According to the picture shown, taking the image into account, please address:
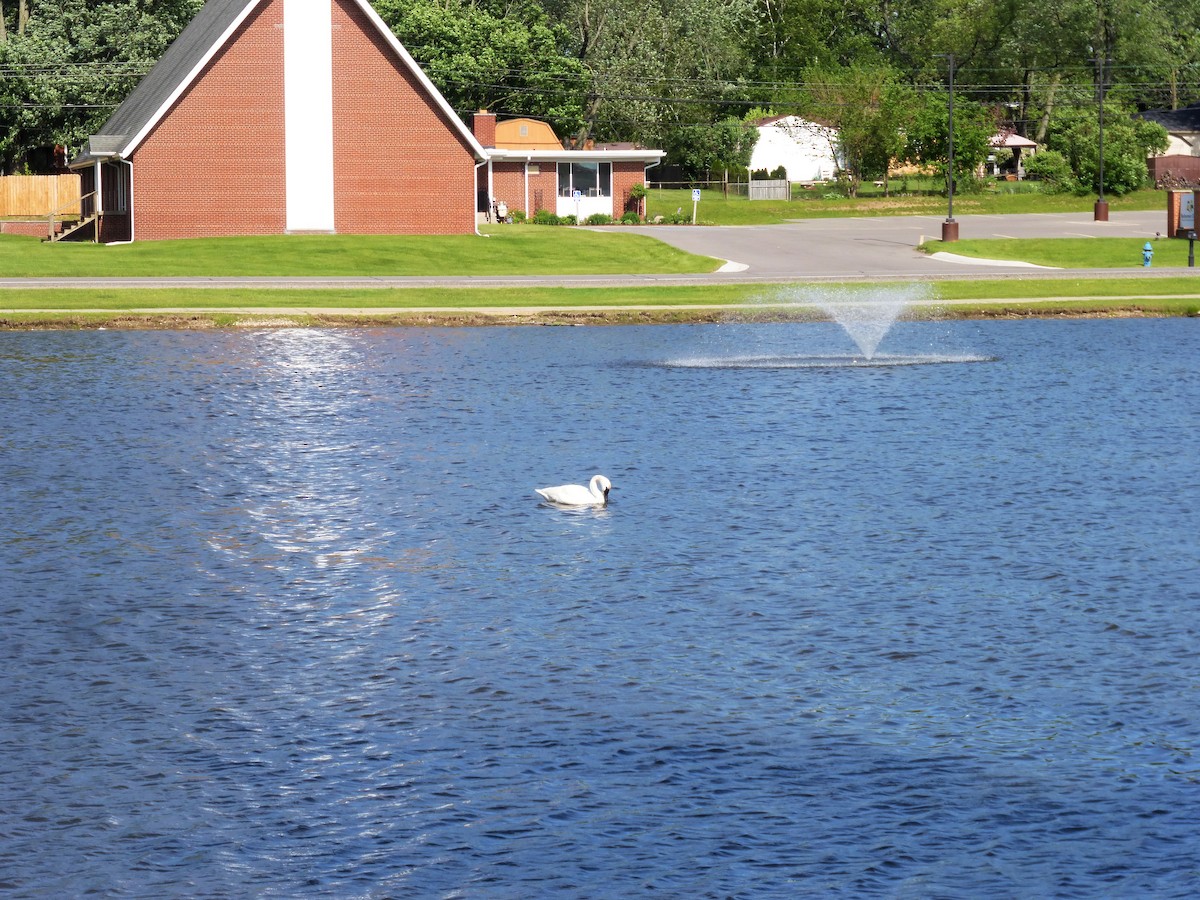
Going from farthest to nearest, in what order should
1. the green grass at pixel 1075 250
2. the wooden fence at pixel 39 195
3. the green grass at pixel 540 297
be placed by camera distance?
the wooden fence at pixel 39 195 → the green grass at pixel 1075 250 → the green grass at pixel 540 297

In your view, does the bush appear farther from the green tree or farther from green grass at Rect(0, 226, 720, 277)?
green grass at Rect(0, 226, 720, 277)

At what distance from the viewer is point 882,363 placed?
115ft

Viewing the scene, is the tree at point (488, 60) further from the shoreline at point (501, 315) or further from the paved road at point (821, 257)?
the shoreline at point (501, 315)

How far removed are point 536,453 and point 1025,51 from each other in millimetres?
127024

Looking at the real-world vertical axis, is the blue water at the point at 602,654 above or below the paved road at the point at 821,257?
below

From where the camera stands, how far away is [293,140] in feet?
221

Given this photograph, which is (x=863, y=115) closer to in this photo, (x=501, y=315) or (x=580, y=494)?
(x=501, y=315)

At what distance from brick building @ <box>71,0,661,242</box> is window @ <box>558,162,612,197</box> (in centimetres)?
2367

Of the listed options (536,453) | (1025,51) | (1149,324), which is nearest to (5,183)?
(1149,324)

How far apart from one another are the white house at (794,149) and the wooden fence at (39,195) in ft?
193

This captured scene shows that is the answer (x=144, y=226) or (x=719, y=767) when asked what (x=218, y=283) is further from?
(x=719, y=767)

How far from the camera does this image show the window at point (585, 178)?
306 feet

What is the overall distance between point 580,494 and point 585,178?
75253 millimetres

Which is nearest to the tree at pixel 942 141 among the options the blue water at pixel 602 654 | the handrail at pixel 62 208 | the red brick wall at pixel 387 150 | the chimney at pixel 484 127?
the chimney at pixel 484 127
